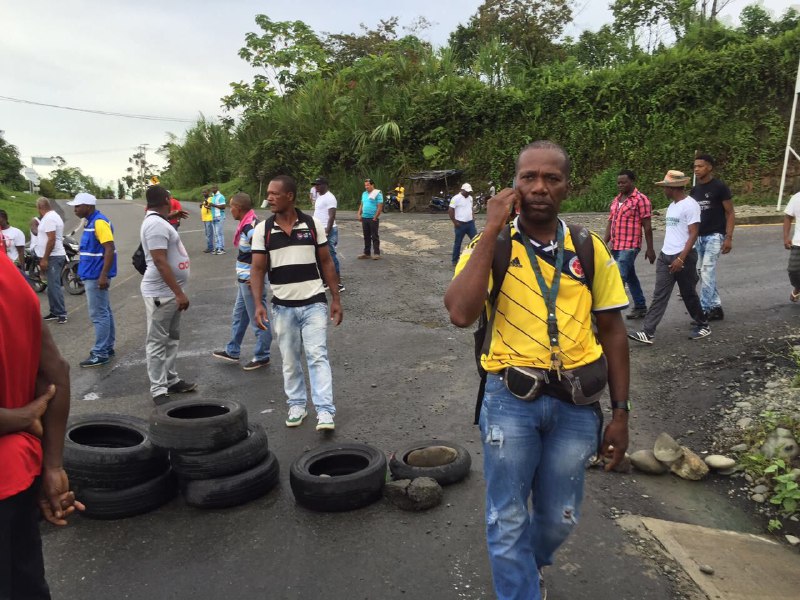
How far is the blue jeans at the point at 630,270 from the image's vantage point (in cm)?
810

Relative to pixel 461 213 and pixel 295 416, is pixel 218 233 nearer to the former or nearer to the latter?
pixel 461 213

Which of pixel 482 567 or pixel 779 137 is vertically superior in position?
pixel 779 137

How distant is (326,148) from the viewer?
29.6 meters

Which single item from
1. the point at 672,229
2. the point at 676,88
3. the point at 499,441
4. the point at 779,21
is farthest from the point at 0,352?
the point at 779,21

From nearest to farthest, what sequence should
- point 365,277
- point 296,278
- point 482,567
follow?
point 482,567
point 296,278
point 365,277

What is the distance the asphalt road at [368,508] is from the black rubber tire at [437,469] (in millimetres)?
92

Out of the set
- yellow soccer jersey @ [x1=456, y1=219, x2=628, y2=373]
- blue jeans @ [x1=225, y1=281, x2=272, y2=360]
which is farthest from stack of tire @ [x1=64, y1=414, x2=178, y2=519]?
blue jeans @ [x1=225, y1=281, x2=272, y2=360]

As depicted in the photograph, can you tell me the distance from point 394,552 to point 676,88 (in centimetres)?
2178

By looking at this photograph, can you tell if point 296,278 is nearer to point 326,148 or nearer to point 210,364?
point 210,364

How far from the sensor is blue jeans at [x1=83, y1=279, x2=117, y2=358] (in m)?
7.25

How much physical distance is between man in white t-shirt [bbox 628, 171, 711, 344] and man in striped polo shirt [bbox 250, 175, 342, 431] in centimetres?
404

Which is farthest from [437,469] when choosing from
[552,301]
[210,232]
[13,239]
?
[210,232]

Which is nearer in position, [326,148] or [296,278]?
[296,278]

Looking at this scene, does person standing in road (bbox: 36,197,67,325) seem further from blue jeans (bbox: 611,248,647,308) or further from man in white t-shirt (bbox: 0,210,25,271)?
blue jeans (bbox: 611,248,647,308)
